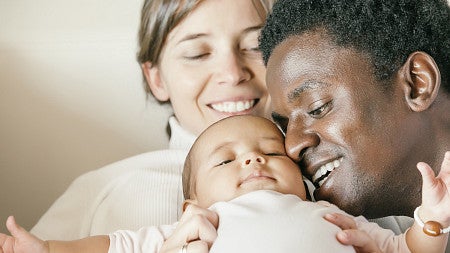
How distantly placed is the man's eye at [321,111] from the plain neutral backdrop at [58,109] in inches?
39.5

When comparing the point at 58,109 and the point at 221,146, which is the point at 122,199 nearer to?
the point at 221,146

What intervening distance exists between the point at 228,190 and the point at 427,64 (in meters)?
0.47

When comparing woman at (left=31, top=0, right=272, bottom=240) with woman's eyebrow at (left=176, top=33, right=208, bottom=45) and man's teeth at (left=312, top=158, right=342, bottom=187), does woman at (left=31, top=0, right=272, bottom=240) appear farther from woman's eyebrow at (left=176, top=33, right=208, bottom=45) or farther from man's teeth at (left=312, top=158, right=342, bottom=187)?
man's teeth at (left=312, top=158, right=342, bottom=187)

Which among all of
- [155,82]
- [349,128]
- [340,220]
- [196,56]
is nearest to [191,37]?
[196,56]

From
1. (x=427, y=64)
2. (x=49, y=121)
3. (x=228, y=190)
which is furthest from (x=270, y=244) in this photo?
(x=49, y=121)

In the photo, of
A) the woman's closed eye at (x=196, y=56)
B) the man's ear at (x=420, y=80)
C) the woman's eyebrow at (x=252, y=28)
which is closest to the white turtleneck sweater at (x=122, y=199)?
the woman's closed eye at (x=196, y=56)

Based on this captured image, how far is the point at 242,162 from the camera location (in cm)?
140

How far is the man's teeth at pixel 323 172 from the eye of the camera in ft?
4.45

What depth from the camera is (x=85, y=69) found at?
88.7 inches

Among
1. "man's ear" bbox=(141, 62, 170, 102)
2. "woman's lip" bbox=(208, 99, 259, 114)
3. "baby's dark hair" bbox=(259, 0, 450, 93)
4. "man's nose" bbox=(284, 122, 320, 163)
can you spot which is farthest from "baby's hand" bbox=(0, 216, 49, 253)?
"man's ear" bbox=(141, 62, 170, 102)

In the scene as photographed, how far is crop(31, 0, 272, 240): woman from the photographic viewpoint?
179 centimetres

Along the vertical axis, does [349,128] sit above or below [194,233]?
above

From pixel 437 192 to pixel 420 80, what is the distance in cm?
26

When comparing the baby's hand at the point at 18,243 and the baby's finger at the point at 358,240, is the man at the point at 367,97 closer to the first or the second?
the baby's finger at the point at 358,240
